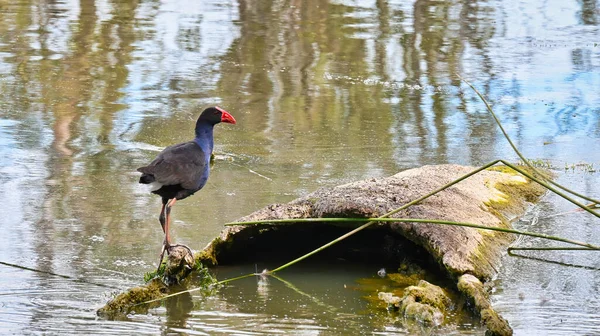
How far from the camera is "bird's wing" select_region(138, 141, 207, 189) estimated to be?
7.09m

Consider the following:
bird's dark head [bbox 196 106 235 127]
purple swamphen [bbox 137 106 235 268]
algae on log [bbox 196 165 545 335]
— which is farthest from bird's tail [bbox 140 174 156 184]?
bird's dark head [bbox 196 106 235 127]

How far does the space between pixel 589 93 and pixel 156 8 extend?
875 centimetres

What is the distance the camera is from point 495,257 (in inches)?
297

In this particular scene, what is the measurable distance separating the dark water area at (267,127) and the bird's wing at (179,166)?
1.96 ft

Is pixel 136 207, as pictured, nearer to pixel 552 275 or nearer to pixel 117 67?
pixel 552 275

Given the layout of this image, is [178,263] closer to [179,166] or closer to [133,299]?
[133,299]

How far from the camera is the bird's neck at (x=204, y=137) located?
25.2 ft

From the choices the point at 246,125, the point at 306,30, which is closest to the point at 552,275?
the point at 246,125

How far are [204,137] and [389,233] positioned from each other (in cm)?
142

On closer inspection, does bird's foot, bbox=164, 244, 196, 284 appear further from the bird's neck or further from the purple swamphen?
the bird's neck

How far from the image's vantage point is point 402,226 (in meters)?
7.08

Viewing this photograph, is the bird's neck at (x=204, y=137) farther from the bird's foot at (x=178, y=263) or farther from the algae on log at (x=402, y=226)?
the bird's foot at (x=178, y=263)

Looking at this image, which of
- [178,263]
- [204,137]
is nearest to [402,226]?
[178,263]

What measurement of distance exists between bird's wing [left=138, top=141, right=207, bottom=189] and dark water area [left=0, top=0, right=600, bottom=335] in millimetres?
598
